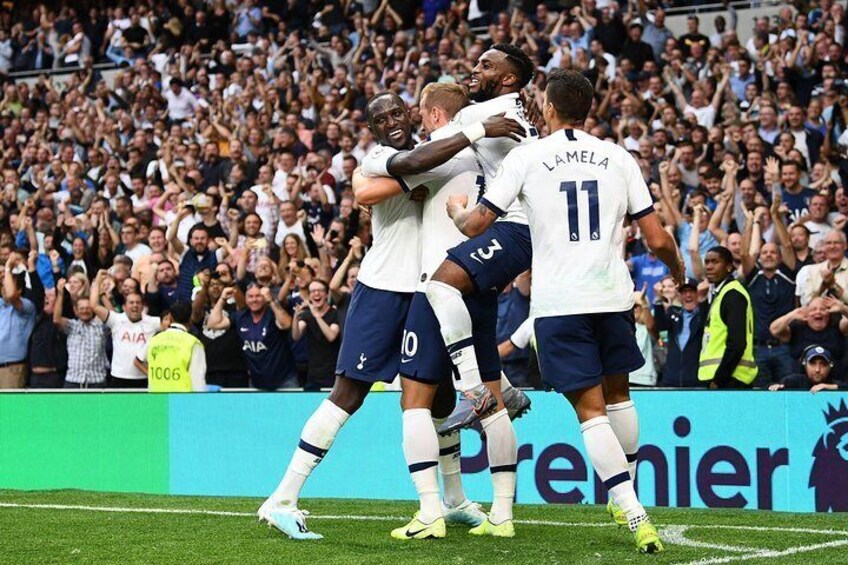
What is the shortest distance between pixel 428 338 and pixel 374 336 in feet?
1.08

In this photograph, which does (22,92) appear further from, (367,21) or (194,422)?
(194,422)

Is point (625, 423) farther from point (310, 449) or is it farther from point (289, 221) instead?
point (289, 221)

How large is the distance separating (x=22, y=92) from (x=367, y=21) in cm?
755

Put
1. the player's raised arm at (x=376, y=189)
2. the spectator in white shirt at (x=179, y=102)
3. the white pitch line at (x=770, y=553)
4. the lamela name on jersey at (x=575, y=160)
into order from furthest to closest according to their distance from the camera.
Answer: the spectator in white shirt at (x=179, y=102), the player's raised arm at (x=376, y=189), the lamela name on jersey at (x=575, y=160), the white pitch line at (x=770, y=553)

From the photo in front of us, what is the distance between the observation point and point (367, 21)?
23484mm

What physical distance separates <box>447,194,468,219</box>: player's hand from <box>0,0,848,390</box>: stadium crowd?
38.5 inches

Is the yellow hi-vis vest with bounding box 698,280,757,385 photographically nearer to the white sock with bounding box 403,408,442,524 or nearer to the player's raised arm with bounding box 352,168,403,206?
the white sock with bounding box 403,408,442,524

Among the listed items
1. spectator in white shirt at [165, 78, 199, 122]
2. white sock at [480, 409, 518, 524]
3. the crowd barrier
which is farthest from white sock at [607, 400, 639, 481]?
spectator in white shirt at [165, 78, 199, 122]

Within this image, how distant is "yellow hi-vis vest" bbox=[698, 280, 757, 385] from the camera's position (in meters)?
11.7

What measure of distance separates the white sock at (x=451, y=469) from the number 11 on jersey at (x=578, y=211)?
1764mm

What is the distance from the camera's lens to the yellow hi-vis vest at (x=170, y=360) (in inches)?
557

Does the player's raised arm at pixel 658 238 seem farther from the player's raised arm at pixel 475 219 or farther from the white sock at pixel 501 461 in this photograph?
the white sock at pixel 501 461

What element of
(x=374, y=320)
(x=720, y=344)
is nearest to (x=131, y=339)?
(x=720, y=344)

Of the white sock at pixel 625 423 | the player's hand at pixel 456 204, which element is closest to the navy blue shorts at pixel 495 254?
the player's hand at pixel 456 204
